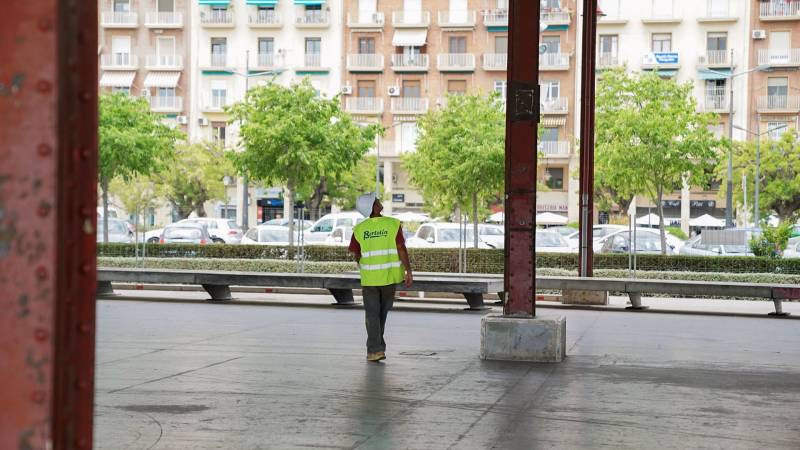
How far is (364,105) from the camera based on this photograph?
217 feet

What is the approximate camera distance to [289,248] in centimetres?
3247

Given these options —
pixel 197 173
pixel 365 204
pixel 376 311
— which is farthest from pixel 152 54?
pixel 376 311

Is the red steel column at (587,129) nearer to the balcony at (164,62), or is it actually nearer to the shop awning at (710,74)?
the shop awning at (710,74)

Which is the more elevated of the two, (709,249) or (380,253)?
(380,253)

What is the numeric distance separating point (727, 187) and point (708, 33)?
1376 centimetres

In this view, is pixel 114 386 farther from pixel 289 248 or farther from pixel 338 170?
pixel 338 170

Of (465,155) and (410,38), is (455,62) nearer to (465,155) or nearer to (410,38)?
(410,38)

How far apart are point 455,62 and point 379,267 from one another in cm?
5446

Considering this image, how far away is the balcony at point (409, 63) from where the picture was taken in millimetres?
65450

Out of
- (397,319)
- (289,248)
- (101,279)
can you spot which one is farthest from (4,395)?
(289,248)

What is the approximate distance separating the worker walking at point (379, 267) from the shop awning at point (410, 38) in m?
54.1

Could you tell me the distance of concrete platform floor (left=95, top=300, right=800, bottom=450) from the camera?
7.58 meters

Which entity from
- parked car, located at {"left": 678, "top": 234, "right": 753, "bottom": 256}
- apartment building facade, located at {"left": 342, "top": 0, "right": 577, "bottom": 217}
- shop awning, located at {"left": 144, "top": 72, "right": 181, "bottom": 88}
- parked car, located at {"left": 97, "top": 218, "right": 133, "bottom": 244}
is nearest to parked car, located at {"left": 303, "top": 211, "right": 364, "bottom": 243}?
parked car, located at {"left": 97, "top": 218, "right": 133, "bottom": 244}

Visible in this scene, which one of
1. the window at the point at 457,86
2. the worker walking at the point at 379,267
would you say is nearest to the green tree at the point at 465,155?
the window at the point at 457,86
